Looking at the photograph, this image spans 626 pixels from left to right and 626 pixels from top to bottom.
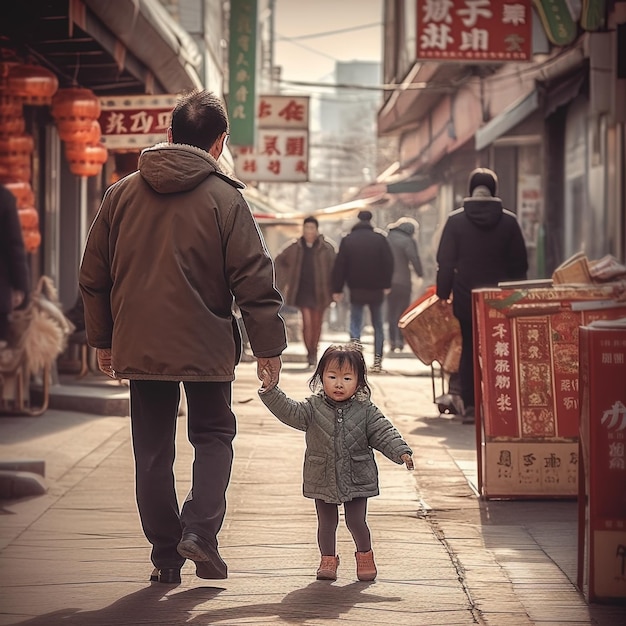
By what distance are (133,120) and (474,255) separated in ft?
13.8

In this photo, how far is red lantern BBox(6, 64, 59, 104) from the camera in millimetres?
11578

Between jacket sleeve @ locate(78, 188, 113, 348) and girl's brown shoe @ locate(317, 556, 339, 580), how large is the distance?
1123 millimetres

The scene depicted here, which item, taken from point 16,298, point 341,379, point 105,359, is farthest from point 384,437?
point 16,298

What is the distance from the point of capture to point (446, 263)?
1116 cm

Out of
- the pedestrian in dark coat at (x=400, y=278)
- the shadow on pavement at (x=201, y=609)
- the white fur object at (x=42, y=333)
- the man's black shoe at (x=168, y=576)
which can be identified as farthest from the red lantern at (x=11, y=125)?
the pedestrian in dark coat at (x=400, y=278)

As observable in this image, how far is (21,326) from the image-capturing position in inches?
421

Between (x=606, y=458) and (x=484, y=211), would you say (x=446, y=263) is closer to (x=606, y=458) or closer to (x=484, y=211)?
(x=484, y=211)

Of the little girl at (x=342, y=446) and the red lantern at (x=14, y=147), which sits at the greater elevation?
the red lantern at (x=14, y=147)

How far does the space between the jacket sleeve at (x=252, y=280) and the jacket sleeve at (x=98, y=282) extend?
0.47 metres

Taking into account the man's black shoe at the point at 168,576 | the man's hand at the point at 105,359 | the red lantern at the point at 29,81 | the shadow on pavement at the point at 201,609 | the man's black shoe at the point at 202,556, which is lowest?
the shadow on pavement at the point at 201,609

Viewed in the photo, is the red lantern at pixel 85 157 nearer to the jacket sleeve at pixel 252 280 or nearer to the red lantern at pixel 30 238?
the red lantern at pixel 30 238

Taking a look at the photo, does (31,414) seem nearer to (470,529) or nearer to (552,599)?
(470,529)

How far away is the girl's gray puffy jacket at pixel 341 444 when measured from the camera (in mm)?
5461

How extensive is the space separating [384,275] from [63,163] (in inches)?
150
